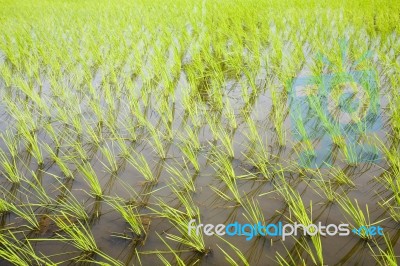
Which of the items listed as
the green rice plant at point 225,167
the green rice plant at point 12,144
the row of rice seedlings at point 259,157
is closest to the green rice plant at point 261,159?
the row of rice seedlings at point 259,157

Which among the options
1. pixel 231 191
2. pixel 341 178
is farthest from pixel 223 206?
pixel 341 178

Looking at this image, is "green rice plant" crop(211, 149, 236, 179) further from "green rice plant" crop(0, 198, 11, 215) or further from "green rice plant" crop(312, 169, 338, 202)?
"green rice plant" crop(0, 198, 11, 215)

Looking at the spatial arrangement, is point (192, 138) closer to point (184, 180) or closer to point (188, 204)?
point (184, 180)

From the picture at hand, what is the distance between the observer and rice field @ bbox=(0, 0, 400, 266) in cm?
137

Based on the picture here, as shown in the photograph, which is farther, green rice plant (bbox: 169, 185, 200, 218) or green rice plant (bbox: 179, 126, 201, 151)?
green rice plant (bbox: 179, 126, 201, 151)

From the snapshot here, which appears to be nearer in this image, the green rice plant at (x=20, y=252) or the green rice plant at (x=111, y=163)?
the green rice plant at (x=20, y=252)

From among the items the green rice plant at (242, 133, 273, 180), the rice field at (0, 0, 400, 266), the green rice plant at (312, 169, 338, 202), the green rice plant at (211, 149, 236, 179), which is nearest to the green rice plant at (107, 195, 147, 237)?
the rice field at (0, 0, 400, 266)

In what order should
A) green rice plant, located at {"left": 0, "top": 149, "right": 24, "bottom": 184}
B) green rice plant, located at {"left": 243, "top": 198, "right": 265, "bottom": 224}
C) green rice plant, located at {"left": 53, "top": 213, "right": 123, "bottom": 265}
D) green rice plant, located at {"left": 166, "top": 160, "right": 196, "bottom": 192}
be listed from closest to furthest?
green rice plant, located at {"left": 53, "top": 213, "right": 123, "bottom": 265}
green rice plant, located at {"left": 243, "top": 198, "right": 265, "bottom": 224}
green rice plant, located at {"left": 166, "top": 160, "right": 196, "bottom": 192}
green rice plant, located at {"left": 0, "top": 149, "right": 24, "bottom": 184}

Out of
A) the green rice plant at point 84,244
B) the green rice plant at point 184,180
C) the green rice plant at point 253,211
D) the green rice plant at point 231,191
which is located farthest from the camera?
the green rice plant at point 184,180

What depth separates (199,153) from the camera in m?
1.99

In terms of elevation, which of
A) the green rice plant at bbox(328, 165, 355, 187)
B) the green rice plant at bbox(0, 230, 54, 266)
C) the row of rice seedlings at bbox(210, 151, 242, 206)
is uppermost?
the green rice plant at bbox(328, 165, 355, 187)

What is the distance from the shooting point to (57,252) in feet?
4.60

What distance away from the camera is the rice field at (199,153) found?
137 cm

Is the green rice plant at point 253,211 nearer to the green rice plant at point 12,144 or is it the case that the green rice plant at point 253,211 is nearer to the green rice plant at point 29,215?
the green rice plant at point 29,215
